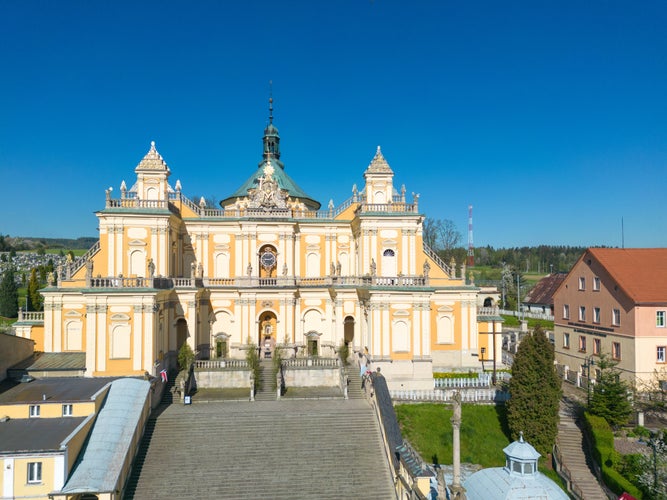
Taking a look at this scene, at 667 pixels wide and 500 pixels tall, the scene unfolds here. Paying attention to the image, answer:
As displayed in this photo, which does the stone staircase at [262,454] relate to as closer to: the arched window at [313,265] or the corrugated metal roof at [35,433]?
the corrugated metal roof at [35,433]

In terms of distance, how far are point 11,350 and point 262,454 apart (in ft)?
56.3

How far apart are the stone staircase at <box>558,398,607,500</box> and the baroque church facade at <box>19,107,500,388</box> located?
7.45m

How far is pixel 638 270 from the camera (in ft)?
111

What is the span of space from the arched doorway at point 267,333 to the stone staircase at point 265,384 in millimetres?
3437

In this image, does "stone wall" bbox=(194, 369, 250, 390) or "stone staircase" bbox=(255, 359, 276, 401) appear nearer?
"stone staircase" bbox=(255, 359, 276, 401)

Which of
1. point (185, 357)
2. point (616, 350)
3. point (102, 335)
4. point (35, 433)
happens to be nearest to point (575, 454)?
point (616, 350)

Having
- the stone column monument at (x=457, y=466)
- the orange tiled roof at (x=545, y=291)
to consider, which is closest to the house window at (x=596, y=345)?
the stone column monument at (x=457, y=466)

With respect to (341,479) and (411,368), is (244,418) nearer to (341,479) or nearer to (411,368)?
(341,479)

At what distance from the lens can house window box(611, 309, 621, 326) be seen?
3269 cm

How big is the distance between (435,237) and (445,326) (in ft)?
112

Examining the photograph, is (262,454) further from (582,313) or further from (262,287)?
(582,313)

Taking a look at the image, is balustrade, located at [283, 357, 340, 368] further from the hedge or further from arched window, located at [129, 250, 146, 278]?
the hedge

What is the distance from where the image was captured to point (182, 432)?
76.8 ft

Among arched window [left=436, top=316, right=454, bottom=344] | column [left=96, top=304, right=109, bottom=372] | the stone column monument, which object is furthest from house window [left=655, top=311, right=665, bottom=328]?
column [left=96, top=304, right=109, bottom=372]
